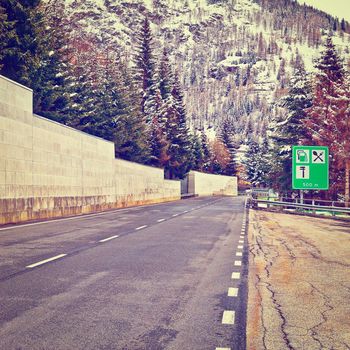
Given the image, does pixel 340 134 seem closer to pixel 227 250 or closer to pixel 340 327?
pixel 227 250

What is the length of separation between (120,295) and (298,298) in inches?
104

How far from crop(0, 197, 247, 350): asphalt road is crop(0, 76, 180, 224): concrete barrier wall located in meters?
8.16

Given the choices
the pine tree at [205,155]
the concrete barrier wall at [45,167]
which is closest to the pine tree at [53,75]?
the concrete barrier wall at [45,167]

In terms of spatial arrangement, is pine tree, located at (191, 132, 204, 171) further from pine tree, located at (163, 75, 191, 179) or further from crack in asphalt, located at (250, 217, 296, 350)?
crack in asphalt, located at (250, 217, 296, 350)

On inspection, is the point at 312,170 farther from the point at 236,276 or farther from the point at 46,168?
the point at 236,276

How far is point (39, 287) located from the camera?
7492mm

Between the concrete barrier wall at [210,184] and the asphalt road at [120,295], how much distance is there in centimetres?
7289

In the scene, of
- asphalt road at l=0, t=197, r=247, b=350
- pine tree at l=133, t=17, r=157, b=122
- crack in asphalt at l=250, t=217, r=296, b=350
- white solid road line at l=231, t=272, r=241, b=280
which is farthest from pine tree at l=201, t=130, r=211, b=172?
white solid road line at l=231, t=272, r=241, b=280

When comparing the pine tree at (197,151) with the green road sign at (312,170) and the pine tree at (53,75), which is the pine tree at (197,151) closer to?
the pine tree at (53,75)

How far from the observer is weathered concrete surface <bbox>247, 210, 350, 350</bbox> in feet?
16.7

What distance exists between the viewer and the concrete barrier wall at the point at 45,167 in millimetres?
20734

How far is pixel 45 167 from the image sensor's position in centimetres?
2467

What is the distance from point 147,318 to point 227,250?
277 inches

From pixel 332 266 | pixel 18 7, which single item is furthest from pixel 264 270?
pixel 18 7
